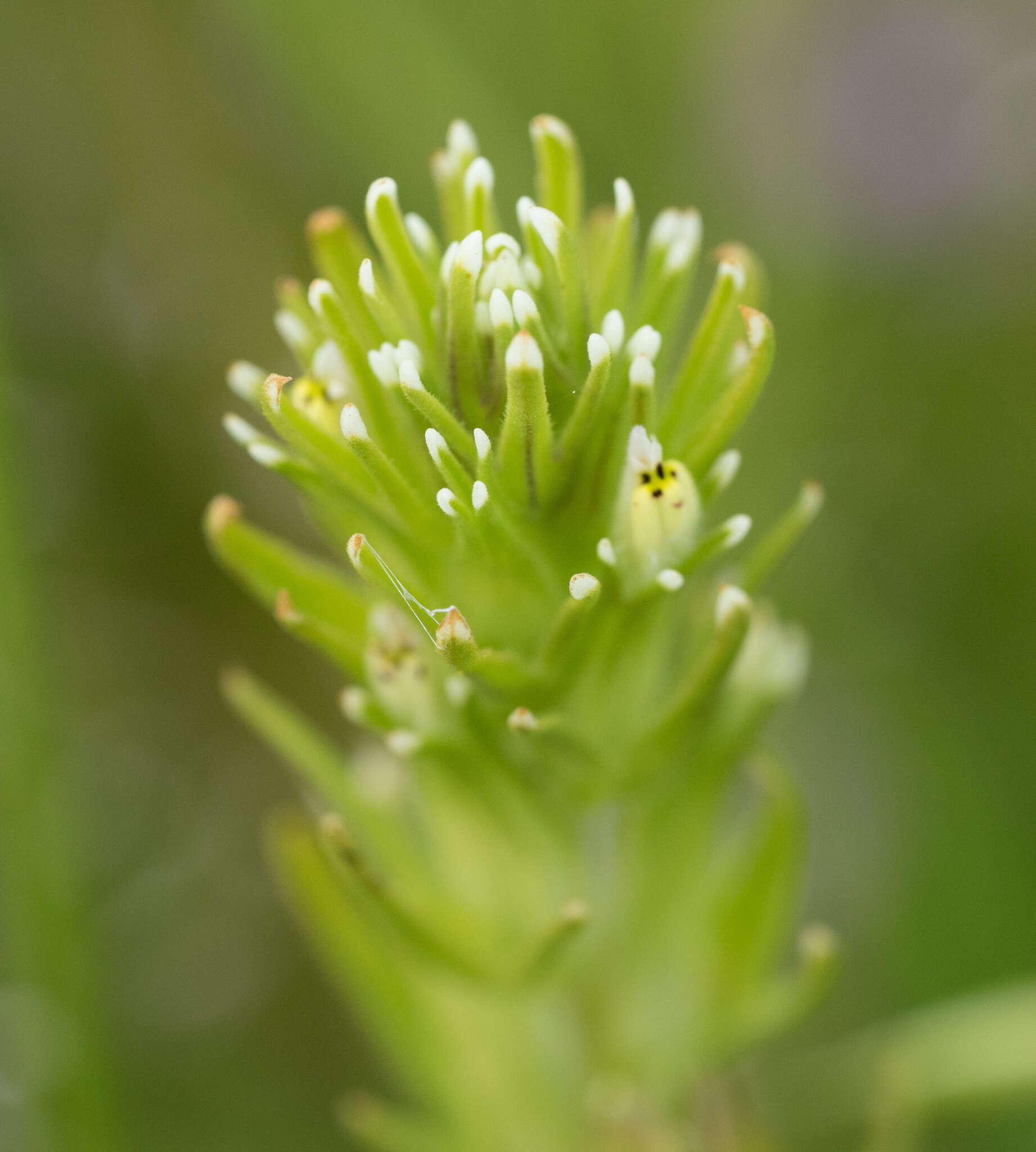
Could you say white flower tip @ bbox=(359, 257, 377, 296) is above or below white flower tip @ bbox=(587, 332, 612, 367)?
above

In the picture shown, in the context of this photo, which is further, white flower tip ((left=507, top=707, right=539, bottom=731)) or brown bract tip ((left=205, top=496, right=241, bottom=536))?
brown bract tip ((left=205, top=496, right=241, bottom=536))

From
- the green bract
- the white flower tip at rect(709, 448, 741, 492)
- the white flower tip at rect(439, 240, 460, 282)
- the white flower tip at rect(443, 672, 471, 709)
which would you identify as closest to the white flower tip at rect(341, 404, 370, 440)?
the green bract

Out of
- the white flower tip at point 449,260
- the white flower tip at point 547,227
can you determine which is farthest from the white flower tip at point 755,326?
the white flower tip at point 449,260

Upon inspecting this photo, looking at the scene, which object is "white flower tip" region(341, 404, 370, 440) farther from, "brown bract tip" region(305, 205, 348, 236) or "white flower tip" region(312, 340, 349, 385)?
"brown bract tip" region(305, 205, 348, 236)

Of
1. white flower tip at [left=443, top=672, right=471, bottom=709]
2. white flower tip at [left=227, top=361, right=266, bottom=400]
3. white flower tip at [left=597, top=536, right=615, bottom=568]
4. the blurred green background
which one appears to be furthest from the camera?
the blurred green background

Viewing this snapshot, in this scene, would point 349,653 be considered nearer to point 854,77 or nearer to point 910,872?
point 910,872

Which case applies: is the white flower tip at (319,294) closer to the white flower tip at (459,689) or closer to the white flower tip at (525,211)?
the white flower tip at (525,211)

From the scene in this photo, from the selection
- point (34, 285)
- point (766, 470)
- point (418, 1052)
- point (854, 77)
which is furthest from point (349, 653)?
point (854, 77)
